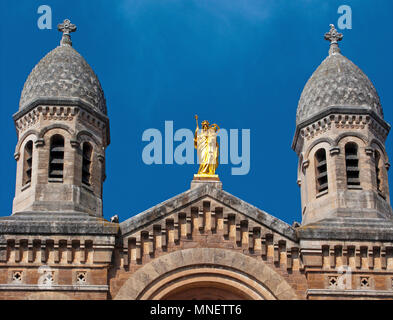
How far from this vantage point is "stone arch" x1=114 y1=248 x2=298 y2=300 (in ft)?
102

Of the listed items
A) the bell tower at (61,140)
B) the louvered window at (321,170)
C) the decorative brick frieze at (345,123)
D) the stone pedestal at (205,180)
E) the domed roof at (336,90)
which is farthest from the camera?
the domed roof at (336,90)

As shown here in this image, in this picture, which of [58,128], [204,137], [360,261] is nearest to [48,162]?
[58,128]

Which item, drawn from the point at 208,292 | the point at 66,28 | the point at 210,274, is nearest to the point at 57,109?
the point at 66,28

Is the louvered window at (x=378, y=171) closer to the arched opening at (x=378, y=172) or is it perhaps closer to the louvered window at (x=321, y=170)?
the arched opening at (x=378, y=172)

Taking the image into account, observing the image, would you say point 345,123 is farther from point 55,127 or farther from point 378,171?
point 55,127

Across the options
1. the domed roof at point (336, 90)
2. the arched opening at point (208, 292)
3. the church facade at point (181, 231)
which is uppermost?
the domed roof at point (336, 90)

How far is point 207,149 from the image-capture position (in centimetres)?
3388

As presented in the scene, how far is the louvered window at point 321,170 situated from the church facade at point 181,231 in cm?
4

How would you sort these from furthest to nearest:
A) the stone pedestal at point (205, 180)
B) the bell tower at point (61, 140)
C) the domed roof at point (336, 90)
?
1. the domed roof at point (336, 90)
2. the bell tower at point (61, 140)
3. the stone pedestal at point (205, 180)

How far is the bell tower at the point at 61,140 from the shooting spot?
3328cm

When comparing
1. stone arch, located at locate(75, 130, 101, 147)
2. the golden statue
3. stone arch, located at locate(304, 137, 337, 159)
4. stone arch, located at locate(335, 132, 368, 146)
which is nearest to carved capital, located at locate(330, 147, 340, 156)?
stone arch, located at locate(304, 137, 337, 159)

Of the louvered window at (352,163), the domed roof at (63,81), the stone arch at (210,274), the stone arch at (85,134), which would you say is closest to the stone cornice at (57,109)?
the domed roof at (63,81)

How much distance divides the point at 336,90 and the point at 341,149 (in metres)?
2.25

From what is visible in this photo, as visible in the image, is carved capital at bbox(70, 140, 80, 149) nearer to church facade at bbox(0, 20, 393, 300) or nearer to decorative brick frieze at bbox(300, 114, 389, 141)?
church facade at bbox(0, 20, 393, 300)
